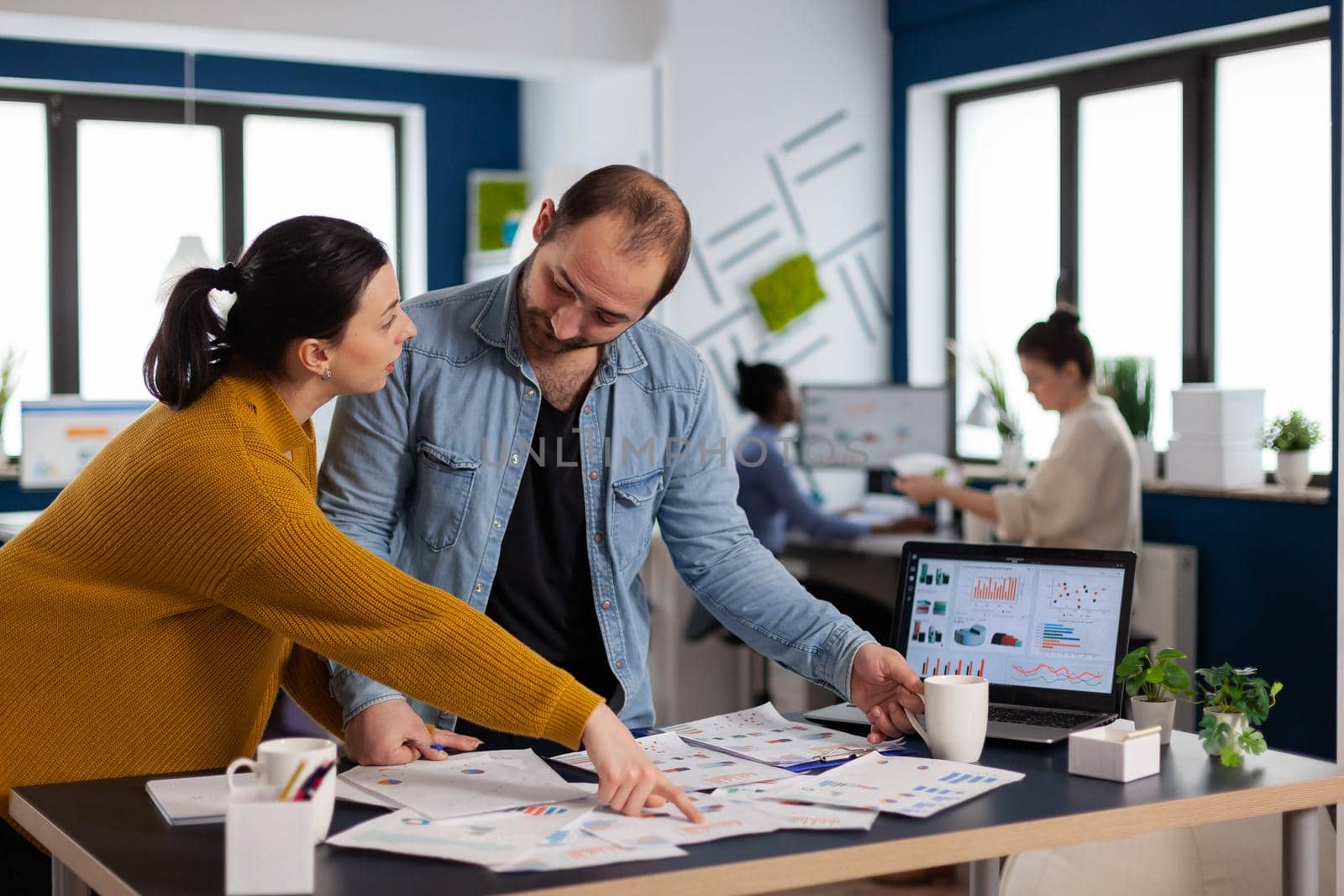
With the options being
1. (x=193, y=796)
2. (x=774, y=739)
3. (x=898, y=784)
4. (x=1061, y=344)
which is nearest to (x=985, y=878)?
(x=774, y=739)

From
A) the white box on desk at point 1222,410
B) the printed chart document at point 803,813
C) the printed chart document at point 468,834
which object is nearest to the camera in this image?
the printed chart document at point 468,834

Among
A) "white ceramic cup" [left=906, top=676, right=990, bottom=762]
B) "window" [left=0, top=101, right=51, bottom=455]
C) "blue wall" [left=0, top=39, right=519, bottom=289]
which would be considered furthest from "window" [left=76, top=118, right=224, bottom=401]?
"white ceramic cup" [left=906, top=676, right=990, bottom=762]

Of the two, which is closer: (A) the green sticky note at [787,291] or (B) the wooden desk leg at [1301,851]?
(B) the wooden desk leg at [1301,851]

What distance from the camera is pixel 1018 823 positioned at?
5.08ft

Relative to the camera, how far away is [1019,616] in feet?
6.81

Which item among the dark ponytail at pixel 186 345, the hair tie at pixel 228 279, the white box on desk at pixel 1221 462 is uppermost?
the hair tie at pixel 228 279

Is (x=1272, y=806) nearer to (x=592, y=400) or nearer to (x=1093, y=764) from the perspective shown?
(x=1093, y=764)

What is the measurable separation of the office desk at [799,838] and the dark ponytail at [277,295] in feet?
1.58

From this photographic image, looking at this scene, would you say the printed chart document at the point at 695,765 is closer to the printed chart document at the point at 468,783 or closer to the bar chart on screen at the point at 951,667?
the printed chart document at the point at 468,783

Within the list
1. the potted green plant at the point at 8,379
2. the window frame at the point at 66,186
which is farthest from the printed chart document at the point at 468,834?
the window frame at the point at 66,186

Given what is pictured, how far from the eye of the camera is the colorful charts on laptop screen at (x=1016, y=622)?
2.03m

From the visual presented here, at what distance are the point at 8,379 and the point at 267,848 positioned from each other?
4963 mm

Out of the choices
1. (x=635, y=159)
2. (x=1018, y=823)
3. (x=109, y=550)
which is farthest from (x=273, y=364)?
(x=635, y=159)

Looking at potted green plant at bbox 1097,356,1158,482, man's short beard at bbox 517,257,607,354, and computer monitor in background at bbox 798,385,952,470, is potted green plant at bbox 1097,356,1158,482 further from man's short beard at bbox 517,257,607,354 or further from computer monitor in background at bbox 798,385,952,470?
man's short beard at bbox 517,257,607,354
